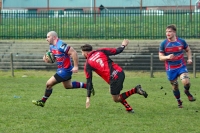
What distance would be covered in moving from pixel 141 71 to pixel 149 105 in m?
13.4

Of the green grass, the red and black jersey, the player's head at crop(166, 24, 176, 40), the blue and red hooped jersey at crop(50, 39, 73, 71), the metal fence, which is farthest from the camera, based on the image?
the metal fence

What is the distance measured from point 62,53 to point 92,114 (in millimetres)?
2059

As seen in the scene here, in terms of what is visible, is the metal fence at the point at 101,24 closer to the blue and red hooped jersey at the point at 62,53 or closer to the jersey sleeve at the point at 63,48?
the blue and red hooped jersey at the point at 62,53

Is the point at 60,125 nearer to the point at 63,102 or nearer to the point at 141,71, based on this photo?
the point at 63,102

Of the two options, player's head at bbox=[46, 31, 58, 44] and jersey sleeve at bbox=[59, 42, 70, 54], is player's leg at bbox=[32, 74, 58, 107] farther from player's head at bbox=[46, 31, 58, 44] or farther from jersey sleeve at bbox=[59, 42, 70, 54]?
player's head at bbox=[46, 31, 58, 44]

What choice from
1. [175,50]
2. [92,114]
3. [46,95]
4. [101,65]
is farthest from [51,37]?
[175,50]

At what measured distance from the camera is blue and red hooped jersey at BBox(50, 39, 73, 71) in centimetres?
1388

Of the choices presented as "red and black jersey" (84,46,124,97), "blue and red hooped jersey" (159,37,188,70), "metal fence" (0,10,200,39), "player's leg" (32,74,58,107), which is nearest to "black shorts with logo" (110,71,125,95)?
"red and black jersey" (84,46,124,97)

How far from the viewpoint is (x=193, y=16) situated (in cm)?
3300

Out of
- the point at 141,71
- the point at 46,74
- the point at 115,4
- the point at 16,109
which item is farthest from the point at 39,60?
the point at 16,109

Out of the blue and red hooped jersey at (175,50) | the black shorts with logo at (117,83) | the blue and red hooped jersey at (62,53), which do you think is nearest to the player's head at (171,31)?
the blue and red hooped jersey at (175,50)

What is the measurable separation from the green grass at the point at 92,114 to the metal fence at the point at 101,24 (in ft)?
45.2

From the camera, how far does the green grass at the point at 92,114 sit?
1045 centimetres

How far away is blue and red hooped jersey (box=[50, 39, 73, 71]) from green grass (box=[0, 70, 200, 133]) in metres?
0.93
